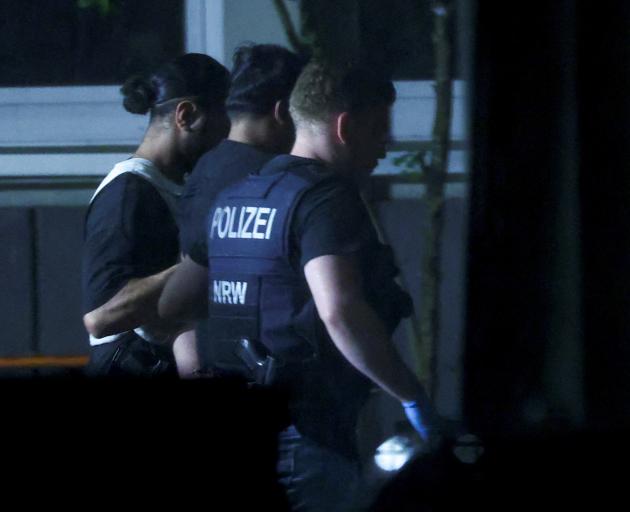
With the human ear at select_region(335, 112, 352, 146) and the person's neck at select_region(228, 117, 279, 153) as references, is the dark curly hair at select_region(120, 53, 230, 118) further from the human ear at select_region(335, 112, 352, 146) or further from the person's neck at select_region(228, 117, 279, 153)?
the human ear at select_region(335, 112, 352, 146)

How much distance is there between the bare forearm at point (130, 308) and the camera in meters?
2.93

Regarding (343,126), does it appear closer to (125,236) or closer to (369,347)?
(369,347)

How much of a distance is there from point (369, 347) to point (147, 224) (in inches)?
27.8

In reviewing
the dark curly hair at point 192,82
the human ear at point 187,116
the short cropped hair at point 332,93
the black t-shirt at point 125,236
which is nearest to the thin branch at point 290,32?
the dark curly hair at point 192,82

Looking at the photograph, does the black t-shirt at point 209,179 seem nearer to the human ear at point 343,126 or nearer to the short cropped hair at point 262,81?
the short cropped hair at point 262,81

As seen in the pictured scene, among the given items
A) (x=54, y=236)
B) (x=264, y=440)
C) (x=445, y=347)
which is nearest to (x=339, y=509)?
(x=264, y=440)

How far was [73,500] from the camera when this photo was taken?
8.87ft

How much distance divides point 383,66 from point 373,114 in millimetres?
235

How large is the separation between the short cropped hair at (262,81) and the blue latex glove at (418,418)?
2.35 feet

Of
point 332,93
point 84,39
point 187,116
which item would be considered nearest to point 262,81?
point 332,93

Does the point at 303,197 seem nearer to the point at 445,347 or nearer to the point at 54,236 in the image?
the point at 445,347

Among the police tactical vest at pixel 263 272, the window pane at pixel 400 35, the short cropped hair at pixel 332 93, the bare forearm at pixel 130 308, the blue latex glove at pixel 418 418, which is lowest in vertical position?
the blue latex glove at pixel 418 418

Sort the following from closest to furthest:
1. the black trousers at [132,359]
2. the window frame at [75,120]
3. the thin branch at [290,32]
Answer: the black trousers at [132,359], the thin branch at [290,32], the window frame at [75,120]

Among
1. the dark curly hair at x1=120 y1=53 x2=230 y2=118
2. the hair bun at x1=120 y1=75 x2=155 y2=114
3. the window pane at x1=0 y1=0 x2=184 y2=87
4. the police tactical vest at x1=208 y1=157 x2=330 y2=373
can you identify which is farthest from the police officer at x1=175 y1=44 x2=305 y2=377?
the window pane at x1=0 y1=0 x2=184 y2=87
